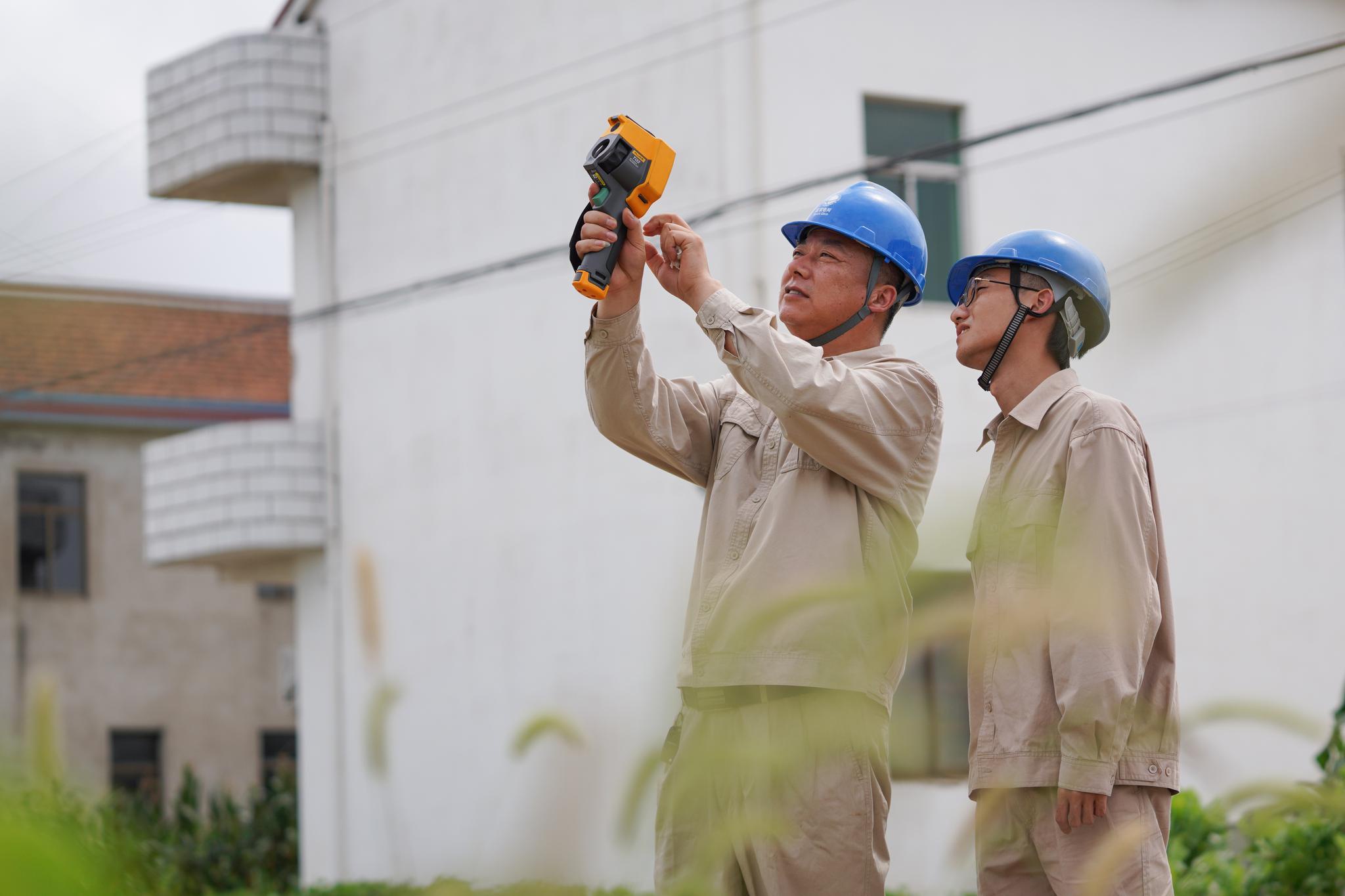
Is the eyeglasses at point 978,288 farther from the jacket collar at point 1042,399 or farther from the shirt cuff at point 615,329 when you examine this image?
the shirt cuff at point 615,329

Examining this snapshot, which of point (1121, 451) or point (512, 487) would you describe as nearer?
point (1121, 451)

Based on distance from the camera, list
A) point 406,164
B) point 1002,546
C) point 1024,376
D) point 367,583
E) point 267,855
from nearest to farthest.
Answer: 1. point 367,583
2. point 1002,546
3. point 1024,376
4. point 406,164
5. point 267,855

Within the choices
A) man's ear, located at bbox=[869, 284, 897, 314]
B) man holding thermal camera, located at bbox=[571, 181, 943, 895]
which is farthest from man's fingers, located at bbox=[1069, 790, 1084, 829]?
man's ear, located at bbox=[869, 284, 897, 314]

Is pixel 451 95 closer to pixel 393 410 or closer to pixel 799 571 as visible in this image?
pixel 393 410

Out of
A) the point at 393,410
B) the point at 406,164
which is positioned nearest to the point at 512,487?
A: the point at 393,410

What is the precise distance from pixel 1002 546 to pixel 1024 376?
1.94ft

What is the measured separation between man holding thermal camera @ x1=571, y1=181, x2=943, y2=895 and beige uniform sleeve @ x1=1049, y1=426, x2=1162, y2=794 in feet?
0.84

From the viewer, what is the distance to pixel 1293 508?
31.6 ft

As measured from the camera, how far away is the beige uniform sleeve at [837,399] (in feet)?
7.51

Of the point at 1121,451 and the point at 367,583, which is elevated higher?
the point at 1121,451

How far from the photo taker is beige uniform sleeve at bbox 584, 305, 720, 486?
2.52m

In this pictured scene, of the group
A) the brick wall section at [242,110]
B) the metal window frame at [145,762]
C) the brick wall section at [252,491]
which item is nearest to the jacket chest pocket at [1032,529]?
the brick wall section at [252,491]

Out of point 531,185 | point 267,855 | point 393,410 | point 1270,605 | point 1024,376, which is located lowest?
point 267,855

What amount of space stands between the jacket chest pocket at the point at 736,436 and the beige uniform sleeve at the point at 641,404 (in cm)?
5
